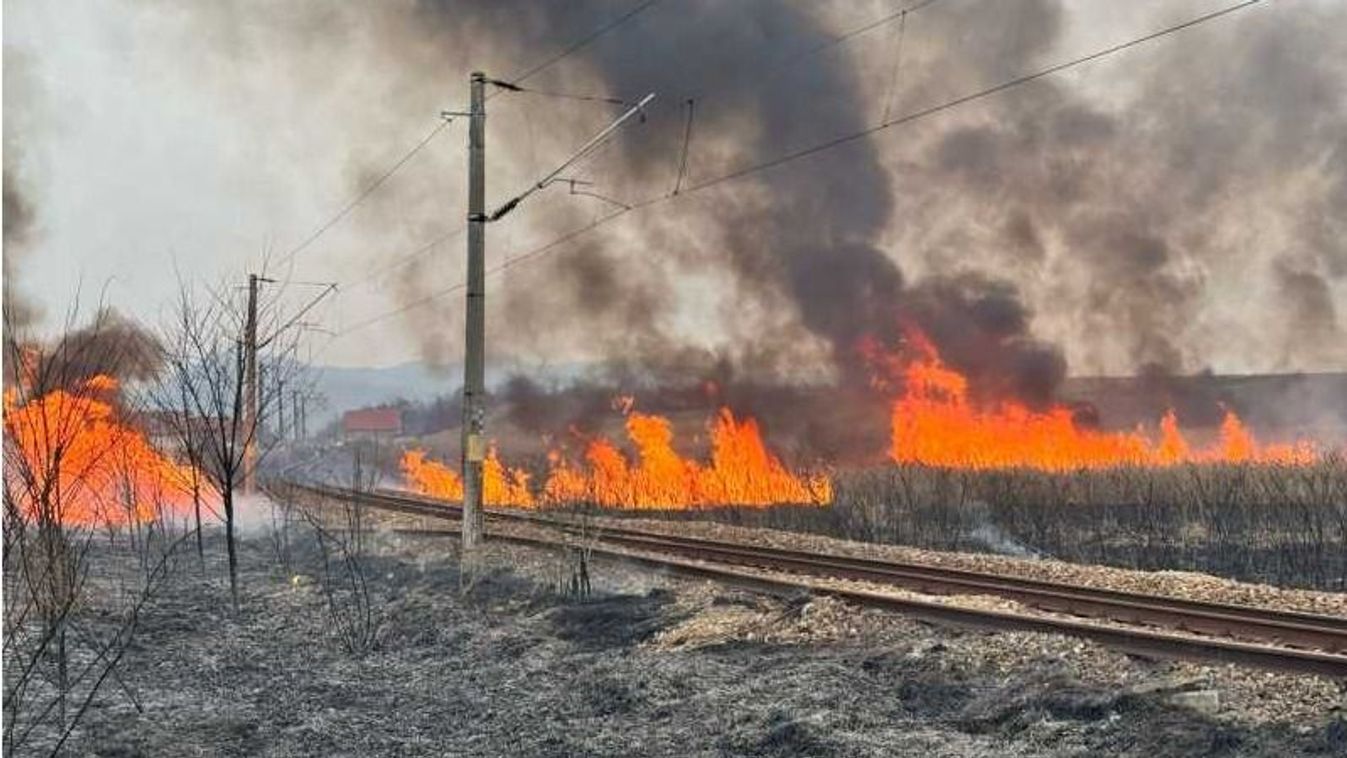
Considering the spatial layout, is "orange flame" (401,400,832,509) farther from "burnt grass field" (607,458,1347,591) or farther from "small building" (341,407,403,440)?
"small building" (341,407,403,440)

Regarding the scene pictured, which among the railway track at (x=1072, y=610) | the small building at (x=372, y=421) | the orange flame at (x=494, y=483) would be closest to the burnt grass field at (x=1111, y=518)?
the orange flame at (x=494, y=483)

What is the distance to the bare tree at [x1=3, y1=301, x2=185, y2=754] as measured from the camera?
789 cm

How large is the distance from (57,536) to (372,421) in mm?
105678

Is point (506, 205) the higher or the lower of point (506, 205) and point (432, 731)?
the higher

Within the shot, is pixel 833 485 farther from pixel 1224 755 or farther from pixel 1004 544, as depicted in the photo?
pixel 1224 755

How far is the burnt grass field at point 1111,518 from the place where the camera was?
69.9 ft

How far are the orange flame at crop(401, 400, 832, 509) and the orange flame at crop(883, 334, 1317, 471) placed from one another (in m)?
6.32

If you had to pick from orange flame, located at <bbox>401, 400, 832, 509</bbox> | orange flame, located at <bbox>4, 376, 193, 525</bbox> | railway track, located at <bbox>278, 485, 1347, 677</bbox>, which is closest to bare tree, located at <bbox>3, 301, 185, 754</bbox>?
orange flame, located at <bbox>4, 376, 193, 525</bbox>

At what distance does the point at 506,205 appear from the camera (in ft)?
54.7

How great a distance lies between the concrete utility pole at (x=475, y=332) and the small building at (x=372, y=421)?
93.2 metres

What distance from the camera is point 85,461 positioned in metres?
15.6

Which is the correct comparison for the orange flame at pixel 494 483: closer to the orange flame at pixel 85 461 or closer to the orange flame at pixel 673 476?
the orange flame at pixel 673 476

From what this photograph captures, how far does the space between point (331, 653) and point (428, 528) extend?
40.4 feet

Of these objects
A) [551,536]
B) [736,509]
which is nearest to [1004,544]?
[736,509]
